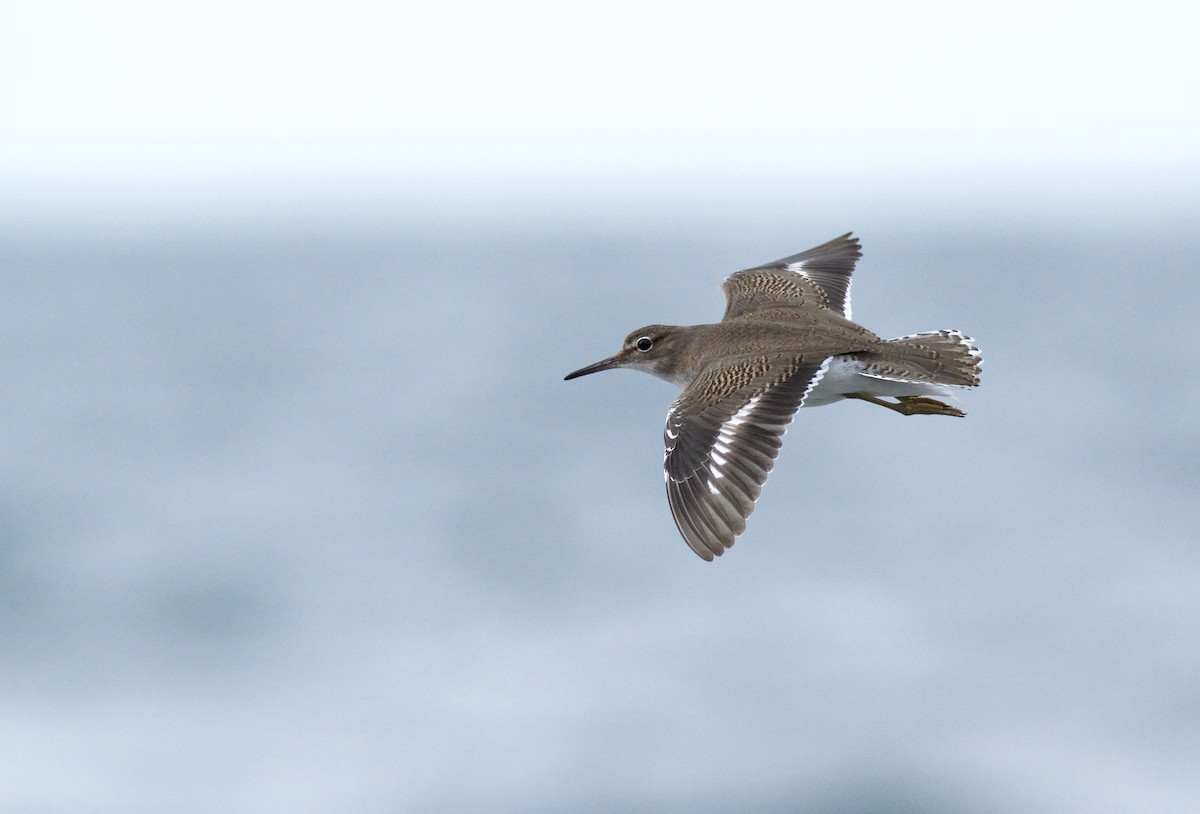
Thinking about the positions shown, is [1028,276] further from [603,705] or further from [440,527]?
[603,705]

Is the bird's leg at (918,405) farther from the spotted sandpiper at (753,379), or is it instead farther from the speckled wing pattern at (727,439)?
the speckled wing pattern at (727,439)

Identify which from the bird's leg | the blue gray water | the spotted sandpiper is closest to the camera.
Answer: the spotted sandpiper

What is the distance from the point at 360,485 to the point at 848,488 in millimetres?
20455

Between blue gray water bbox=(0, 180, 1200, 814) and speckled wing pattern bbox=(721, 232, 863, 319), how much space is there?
26.0 meters

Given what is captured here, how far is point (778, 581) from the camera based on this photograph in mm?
50062

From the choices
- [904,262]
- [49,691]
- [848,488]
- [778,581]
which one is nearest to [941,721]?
[778,581]

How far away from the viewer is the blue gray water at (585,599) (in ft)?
138

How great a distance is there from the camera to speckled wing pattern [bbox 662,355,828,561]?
12.1 metres

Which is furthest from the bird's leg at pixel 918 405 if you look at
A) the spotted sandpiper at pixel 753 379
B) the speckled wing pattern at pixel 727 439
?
the speckled wing pattern at pixel 727 439

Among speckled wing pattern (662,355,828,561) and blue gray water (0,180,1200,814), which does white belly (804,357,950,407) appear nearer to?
speckled wing pattern (662,355,828,561)

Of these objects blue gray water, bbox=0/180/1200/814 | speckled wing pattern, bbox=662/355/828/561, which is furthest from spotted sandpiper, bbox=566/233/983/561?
blue gray water, bbox=0/180/1200/814

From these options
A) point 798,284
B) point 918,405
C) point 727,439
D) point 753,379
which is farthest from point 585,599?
point 727,439

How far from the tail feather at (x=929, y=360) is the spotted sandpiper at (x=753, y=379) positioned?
0.5 inches

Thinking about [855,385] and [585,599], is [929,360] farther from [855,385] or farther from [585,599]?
[585,599]
